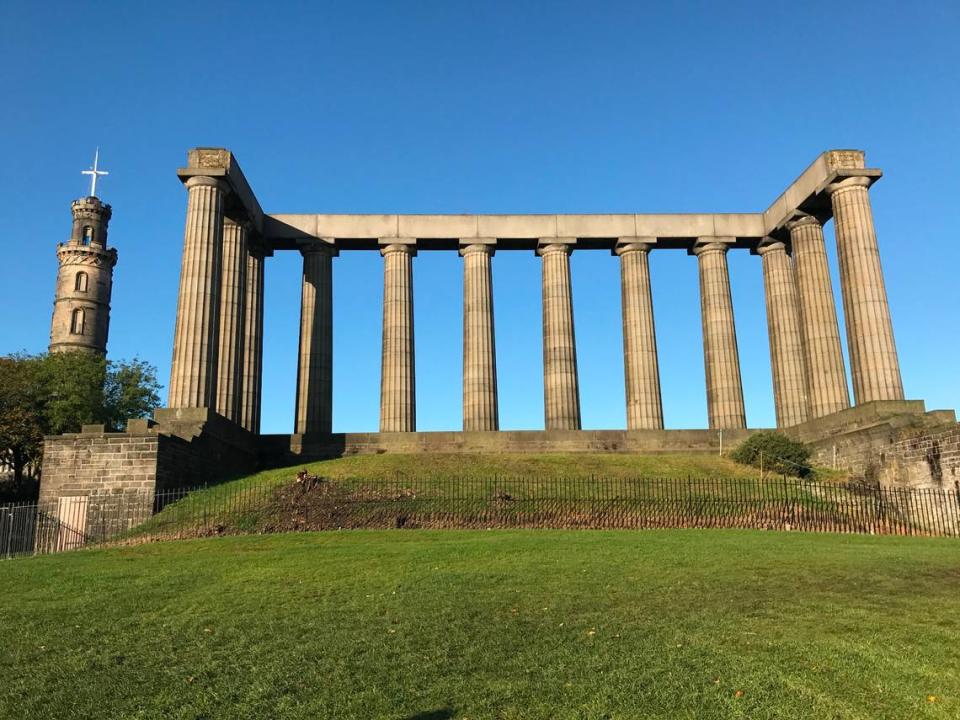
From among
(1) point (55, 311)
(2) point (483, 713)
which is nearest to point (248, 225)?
(2) point (483, 713)

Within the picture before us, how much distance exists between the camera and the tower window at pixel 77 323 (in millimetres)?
87188

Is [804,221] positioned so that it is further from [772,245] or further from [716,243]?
[716,243]

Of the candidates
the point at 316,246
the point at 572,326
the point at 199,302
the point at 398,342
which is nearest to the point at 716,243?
the point at 572,326

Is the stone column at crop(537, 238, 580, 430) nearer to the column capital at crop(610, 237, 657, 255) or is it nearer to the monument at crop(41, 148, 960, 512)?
the monument at crop(41, 148, 960, 512)

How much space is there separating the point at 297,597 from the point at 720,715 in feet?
24.6

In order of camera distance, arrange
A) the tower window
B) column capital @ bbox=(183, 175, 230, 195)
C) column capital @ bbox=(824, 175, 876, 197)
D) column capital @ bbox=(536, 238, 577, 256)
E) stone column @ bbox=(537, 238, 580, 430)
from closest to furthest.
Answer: column capital @ bbox=(183, 175, 230, 195), column capital @ bbox=(824, 175, 876, 197), stone column @ bbox=(537, 238, 580, 430), column capital @ bbox=(536, 238, 577, 256), the tower window

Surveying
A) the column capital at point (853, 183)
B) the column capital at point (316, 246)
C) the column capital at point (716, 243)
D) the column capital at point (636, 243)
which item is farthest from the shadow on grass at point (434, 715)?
the column capital at point (716, 243)

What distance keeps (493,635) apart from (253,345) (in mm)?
34833

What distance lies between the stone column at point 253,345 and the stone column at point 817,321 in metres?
29.3

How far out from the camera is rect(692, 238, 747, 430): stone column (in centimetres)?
4228

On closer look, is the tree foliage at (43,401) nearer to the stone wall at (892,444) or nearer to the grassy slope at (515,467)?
the grassy slope at (515,467)

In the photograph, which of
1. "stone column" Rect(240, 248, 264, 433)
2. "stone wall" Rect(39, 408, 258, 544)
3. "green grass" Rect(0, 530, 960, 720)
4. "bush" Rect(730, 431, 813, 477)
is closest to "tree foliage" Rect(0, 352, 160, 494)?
"stone column" Rect(240, 248, 264, 433)

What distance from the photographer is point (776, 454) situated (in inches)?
1309

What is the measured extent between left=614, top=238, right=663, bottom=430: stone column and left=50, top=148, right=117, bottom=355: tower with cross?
65.0m
